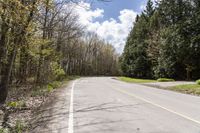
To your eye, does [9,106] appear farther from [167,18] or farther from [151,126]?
[167,18]

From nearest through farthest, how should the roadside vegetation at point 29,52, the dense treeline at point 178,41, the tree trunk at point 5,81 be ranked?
the roadside vegetation at point 29,52 → the tree trunk at point 5,81 → the dense treeline at point 178,41

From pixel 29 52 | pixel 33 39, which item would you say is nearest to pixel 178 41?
pixel 29 52

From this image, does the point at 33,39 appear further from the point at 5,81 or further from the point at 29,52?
the point at 29,52

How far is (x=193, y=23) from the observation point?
45125 mm

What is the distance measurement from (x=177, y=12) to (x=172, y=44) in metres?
5.20

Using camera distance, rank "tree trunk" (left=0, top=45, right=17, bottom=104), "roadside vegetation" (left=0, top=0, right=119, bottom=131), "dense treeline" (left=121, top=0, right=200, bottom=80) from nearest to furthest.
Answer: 1. "roadside vegetation" (left=0, top=0, right=119, bottom=131)
2. "tree trunk" (left=0, top=45, right=17, bottom=104)
3. "dense treeline" (left=121, top=0, right=200, bottom=80)

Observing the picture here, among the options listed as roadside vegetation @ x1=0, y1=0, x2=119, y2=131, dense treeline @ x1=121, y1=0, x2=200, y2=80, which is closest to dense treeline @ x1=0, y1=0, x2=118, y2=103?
roadside vegetation @ x1=0, y1=0, x2=119, y2=131

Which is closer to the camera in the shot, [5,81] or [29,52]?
[5,81]

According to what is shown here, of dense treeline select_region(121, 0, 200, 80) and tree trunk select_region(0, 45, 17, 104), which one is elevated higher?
dense treeline select_region(121, 0, 200, 80)

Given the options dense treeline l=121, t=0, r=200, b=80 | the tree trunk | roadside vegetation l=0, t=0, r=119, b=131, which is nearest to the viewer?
roadside vegetation l=0, t=0, r=119, b=131

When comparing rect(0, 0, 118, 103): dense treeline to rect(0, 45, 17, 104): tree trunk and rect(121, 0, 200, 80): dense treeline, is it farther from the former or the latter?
rect(121, 0, 200, 80): dense treeline

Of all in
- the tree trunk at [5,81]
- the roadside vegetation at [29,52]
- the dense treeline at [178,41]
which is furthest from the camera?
the dense treeline at [178,41]

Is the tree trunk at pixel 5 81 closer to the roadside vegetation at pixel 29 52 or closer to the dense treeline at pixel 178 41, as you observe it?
the roadside vegetation at pixel 29 52

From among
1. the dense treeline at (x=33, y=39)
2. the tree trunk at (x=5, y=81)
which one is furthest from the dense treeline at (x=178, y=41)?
the tree trunk at (x=5, y=81)
